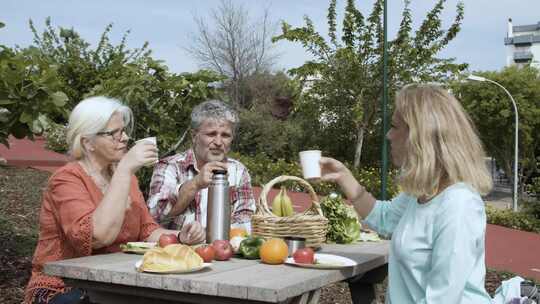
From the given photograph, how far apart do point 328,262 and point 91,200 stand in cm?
120

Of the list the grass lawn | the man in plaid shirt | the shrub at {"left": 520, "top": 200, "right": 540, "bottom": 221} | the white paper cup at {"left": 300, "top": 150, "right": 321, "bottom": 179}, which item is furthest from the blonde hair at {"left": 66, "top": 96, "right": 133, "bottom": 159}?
the shrub at {"left": 520, "top": 200, "right": 540, "bottom": 221}

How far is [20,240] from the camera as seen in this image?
315 inches

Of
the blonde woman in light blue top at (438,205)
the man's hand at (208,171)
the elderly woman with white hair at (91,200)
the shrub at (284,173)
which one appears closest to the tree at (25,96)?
the elderly woman with white hair at (91,200)

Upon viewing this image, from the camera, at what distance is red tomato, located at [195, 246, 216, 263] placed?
3035 mm

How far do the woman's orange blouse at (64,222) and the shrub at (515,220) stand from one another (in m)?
15.2

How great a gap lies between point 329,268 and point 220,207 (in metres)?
0.73

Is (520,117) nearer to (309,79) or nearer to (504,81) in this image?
(504,81)

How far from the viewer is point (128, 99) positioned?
217 inches

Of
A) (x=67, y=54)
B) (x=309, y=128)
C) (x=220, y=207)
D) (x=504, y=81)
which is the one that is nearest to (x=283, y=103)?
(x=309, y=128)

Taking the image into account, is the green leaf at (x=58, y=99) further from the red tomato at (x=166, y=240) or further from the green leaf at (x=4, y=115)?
the red tomato at (x=166, y=240)

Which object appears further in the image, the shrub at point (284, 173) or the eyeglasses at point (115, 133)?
the shrub at point (284, 173)

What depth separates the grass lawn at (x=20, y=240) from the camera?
20.4 feet

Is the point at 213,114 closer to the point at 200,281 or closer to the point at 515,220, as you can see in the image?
the point at 200,281

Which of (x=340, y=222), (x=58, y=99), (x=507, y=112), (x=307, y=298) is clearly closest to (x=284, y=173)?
(x=507, y=112)
